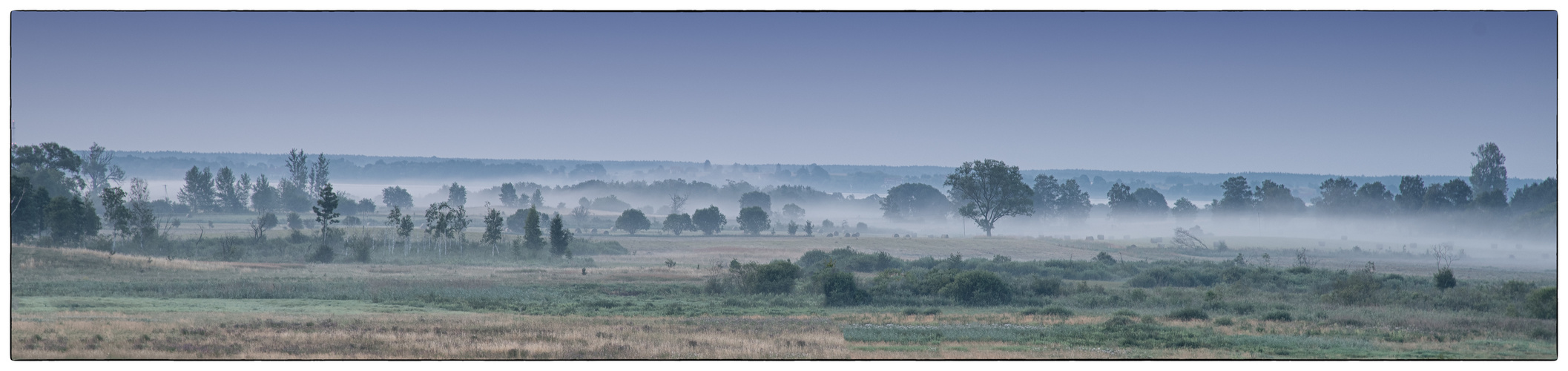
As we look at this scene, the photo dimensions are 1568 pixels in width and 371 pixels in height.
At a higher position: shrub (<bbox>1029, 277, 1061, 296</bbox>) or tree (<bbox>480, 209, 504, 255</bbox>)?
tree (<bbox>480, 209, 504, 255</bbox>)

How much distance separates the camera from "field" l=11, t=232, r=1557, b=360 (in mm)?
23703

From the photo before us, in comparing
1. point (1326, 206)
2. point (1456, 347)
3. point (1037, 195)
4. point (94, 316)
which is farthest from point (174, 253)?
point (1326, 206)

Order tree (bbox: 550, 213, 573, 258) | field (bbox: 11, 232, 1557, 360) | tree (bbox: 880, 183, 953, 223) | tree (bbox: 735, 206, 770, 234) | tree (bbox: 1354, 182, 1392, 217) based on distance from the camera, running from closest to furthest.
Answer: field (bbox: 11, 232, 1557, 360)
tree (bbox: 550, 213, 573, 258)
tree (bbox: 735, 206, 770, 234)
tree (bbox: 1354, 182, 1392, 217)
tree (bbox: 880, 183, 953, 223)

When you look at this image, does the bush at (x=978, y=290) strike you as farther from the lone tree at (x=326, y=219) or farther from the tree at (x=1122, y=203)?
the tree at (x=1122, y=203)

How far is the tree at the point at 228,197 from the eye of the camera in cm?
15350

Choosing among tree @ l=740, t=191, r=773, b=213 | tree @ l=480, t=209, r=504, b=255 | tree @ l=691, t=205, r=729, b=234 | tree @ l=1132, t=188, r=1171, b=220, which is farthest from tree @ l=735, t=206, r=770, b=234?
tree @ l=1132, t=188, r=1171, b=220

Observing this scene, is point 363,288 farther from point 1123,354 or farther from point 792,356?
point 1123,354

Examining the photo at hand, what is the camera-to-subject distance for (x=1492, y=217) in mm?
106375

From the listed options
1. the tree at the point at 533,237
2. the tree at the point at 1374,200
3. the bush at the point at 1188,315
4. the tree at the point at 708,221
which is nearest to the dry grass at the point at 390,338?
the bush at the point at 1188,315

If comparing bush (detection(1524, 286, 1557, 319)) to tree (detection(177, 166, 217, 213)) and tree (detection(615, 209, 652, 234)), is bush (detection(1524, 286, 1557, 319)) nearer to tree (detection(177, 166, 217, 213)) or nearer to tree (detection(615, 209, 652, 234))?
tree (detection(615, 209, 652, 234))

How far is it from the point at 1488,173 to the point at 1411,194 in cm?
906

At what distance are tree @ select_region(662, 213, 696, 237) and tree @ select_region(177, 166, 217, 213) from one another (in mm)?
80791

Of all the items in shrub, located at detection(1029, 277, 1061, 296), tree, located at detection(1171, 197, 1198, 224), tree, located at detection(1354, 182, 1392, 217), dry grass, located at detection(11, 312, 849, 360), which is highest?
tree, located at detection(1354, 182, 1392, 217)

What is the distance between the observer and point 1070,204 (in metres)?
170
